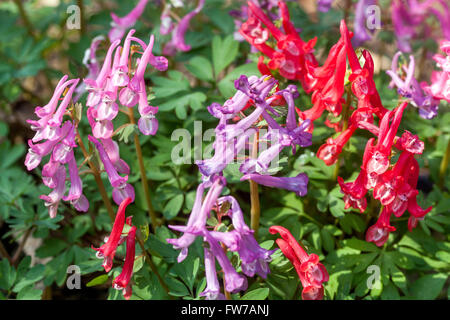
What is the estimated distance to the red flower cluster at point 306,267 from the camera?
5.66 ft

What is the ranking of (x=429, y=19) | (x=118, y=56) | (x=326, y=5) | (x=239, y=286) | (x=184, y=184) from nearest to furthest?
(x=239, y=286) < (x=118, y=56) < (x=184, y=184) < (x=326, y=5) < (x=429, y=19)

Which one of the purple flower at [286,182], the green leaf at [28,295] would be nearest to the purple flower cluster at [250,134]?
the purple flower at [286,182]

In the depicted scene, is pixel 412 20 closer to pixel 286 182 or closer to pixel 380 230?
pixel 380 230

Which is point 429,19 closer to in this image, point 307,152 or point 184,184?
point 307,152

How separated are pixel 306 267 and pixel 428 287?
2.80ft

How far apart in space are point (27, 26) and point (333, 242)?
2.91 m

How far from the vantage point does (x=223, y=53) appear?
2.65m

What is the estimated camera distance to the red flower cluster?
173 centimetres

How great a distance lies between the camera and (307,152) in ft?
7.83

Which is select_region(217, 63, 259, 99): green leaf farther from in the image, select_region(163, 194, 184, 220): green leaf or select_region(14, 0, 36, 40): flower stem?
select_region(14, 0, 36, 40): flower stem

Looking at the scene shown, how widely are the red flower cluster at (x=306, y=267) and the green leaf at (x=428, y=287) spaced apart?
2.31 feet

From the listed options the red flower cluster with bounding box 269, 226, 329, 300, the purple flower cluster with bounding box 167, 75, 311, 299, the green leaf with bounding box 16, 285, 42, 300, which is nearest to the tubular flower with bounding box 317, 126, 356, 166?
the purple flower cluster with bounding box 167, 75, 311, 299

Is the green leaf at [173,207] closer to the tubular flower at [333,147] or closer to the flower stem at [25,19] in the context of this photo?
the tubular flower at [333,147]
